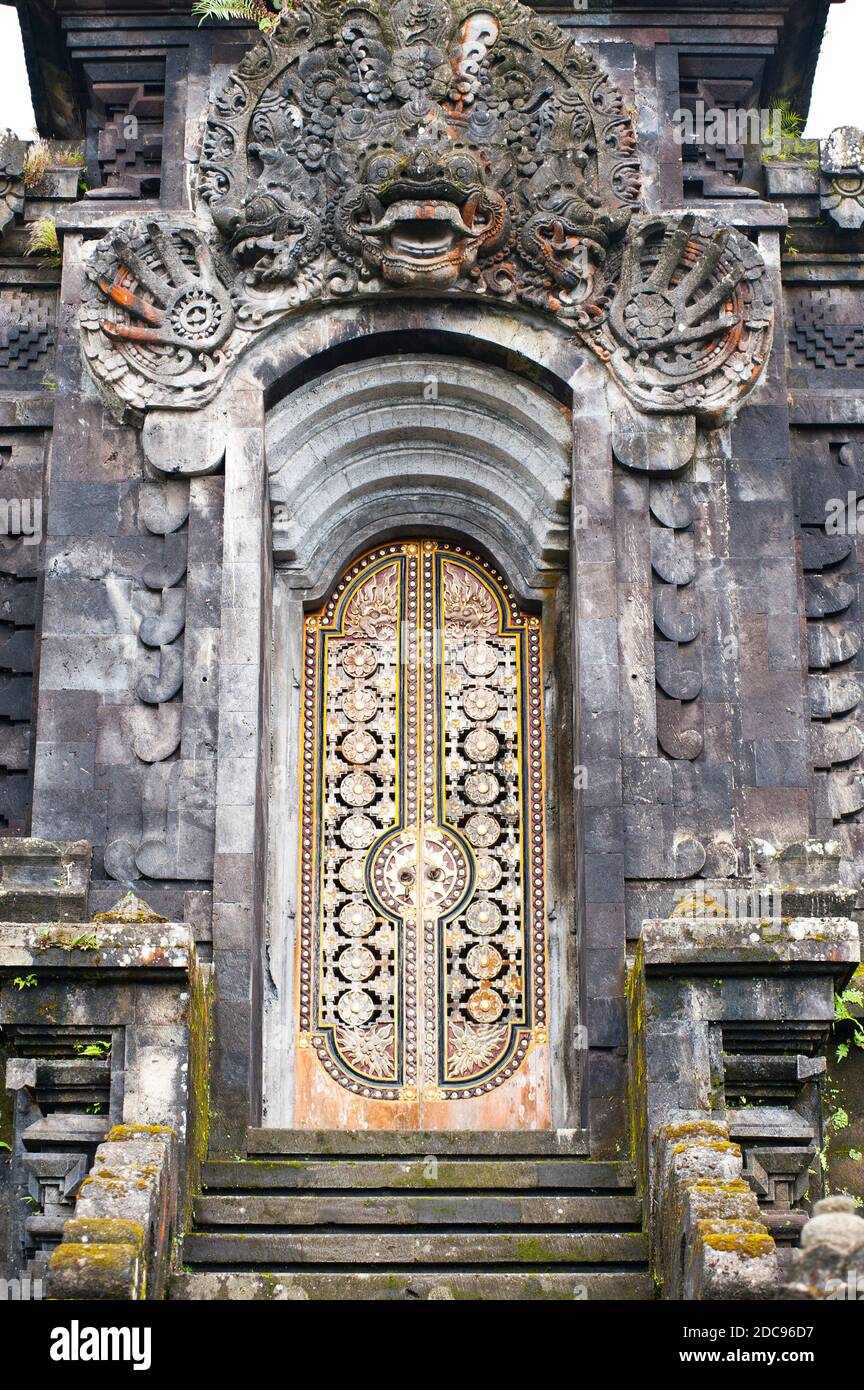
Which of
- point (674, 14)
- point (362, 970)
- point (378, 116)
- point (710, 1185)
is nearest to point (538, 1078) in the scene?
point (362, 970)

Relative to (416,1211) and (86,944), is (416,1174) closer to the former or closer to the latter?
(416,1211)

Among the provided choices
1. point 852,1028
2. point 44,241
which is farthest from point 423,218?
point 852,1028

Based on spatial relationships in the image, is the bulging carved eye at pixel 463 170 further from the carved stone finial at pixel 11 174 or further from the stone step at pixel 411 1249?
the stone step at pixel 411 1249

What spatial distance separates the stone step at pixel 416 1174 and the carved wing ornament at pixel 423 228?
5.54 m

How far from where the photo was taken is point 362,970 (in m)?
16.0

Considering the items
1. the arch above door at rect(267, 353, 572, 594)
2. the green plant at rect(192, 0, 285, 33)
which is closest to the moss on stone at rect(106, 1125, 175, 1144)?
the arch above door at rect(267, 353, 572, 594)

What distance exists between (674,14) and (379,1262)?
9.94m

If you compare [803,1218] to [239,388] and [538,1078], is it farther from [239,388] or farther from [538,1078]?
[239,388]

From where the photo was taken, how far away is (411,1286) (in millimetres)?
12164

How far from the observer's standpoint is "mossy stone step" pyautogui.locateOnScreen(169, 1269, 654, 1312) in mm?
12104

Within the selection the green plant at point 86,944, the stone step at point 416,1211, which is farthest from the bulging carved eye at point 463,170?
the stone step at point 416,1211

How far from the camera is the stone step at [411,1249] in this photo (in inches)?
492

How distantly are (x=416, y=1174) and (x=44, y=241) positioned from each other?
7.91m
